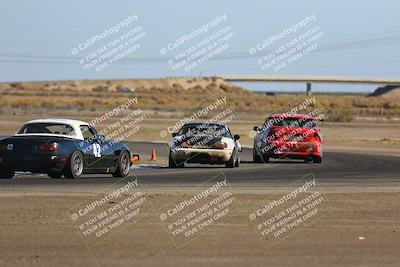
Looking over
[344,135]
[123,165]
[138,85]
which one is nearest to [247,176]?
[123,165]

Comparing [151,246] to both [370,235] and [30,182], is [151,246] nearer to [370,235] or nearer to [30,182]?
[370,235]

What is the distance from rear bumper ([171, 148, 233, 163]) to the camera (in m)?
27.7

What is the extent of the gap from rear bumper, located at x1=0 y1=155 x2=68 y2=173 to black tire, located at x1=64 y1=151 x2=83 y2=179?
25 centimetres

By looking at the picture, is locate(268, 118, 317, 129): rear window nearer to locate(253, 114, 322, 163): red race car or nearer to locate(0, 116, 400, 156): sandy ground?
locate(253, 114, 322, 163): red race car

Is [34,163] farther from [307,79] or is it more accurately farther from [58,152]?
[307,79]

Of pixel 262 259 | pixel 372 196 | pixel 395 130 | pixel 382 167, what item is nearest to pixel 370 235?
pixel 262 259

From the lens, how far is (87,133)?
2291 cm

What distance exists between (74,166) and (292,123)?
10.9 meters

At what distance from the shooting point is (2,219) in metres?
14.2

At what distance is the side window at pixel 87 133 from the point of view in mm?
22750

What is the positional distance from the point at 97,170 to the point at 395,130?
45378 millimetres

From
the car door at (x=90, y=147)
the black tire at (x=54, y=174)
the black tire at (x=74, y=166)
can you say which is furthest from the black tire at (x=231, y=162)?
the black tire at (x=54, y=174)

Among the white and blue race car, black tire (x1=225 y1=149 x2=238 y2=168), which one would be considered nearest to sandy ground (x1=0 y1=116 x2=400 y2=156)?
black tire (x1=225 y1=149 x2=238 y2=168)

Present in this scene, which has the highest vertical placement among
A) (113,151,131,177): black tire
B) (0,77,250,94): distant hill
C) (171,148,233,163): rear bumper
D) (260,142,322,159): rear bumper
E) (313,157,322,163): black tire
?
(113,151,131,177): black tire
